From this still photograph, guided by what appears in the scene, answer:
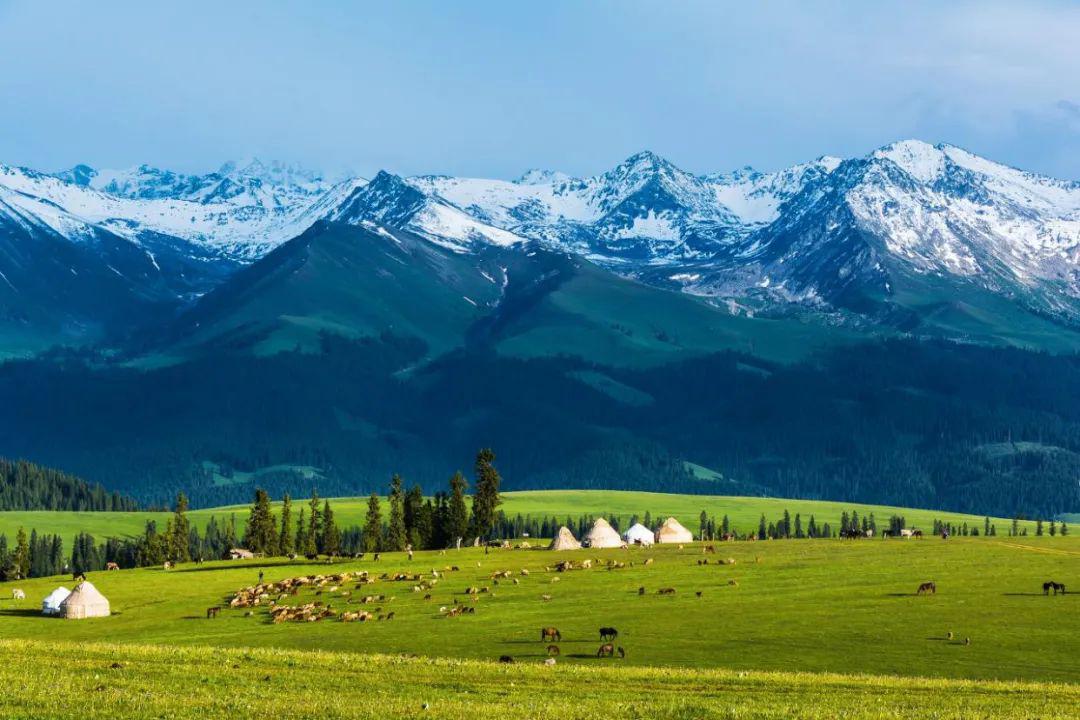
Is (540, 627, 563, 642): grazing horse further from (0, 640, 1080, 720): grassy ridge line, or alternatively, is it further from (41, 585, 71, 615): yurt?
(41, 585, 71, 615): yurt

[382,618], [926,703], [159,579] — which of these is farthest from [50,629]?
[926,703]

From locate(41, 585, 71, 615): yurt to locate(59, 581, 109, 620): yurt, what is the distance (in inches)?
137

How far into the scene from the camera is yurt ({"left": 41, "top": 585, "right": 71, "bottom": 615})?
13538 centimetres

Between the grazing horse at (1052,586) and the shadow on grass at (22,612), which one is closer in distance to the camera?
the grazing horse at (1052,586)

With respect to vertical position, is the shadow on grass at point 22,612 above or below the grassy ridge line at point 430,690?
below

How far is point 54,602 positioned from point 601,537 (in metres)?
78.1

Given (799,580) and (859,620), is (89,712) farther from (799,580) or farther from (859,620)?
(799,580)

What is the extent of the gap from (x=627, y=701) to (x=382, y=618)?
5392 cm

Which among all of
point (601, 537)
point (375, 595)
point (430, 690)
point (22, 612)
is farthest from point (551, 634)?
point (601, 537)

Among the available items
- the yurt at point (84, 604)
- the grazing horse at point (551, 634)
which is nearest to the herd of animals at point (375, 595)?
the grazing horse at point (551, 634)

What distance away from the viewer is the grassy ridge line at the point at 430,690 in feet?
198

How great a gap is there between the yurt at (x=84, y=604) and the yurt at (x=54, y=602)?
3.48 m

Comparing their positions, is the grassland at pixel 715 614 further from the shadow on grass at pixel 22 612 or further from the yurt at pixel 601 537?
the yurt at pixel 601 537

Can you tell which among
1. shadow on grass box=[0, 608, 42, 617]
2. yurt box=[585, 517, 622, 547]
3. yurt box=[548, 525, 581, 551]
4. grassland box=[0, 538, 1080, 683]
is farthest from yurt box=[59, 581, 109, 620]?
yurt box=[585, 517, 622, 547]
